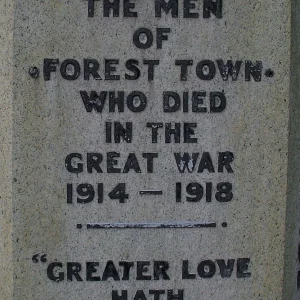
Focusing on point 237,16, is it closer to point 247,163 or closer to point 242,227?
point 247,163

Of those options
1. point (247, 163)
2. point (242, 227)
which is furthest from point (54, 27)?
point (242, 227)

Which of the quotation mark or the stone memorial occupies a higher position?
the stone memorial

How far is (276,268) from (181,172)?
2.10 feet

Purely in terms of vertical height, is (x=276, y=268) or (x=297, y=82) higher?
(x=297, y=82)

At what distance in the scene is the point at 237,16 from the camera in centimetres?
277

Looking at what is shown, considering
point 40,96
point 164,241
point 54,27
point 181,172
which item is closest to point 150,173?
point 181,172

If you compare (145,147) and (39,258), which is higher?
(145,147)

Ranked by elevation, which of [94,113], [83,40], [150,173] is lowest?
[150,173]

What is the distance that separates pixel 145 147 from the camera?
2807 mm

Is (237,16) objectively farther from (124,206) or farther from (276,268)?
(276,268)

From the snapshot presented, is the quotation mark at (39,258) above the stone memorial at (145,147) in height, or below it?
below

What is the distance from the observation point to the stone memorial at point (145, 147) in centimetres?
275

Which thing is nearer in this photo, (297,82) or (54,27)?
(54,27)

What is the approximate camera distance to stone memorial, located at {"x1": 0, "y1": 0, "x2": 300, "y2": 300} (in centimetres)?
275
